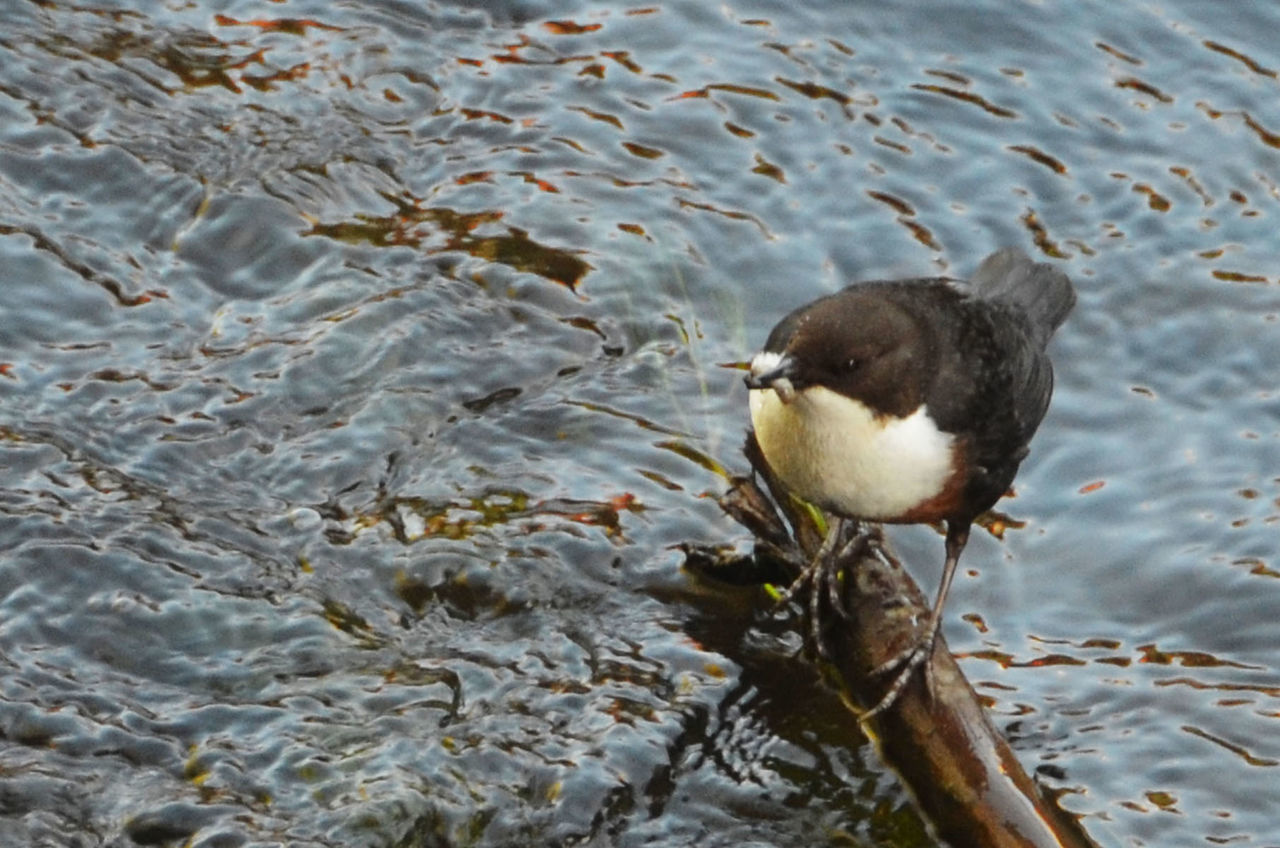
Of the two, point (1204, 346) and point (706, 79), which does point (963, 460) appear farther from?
point (706, 79)

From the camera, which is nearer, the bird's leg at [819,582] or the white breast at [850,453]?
the white breast at [850,453]

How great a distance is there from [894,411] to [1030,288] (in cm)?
100

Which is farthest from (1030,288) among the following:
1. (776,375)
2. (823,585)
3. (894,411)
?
(776,375)

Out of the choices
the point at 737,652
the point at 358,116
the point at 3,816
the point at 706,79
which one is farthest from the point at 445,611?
the point at 706,79

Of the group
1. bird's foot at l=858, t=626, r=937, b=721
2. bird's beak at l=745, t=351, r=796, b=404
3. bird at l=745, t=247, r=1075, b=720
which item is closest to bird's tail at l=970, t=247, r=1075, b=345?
bird at l=745, t=247, r=1075, b=720

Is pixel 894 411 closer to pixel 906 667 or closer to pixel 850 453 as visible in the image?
pixel 850 453

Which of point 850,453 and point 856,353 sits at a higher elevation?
point 856,353

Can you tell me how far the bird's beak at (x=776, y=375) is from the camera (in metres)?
4.02

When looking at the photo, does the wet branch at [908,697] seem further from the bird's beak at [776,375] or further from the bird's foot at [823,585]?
the bird's beak at [776,375]

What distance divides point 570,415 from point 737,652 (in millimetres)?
1113

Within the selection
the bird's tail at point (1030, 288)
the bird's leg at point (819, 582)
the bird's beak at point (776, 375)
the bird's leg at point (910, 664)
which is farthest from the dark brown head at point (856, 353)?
the bird's tail at point (1030, 288)

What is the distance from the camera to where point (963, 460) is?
4402mm

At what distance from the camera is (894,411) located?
4.29m

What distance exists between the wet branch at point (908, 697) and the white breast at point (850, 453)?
0.26 metres
